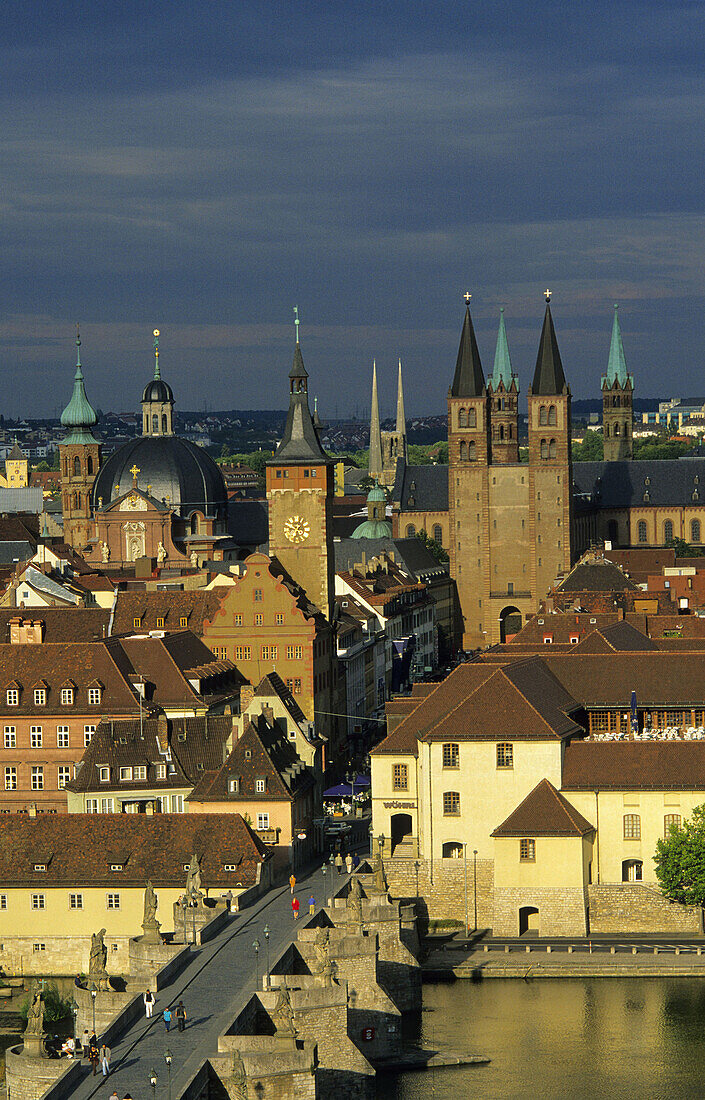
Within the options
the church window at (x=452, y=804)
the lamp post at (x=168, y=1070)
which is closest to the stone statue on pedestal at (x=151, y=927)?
the lamp post at (x=168, y=1070)

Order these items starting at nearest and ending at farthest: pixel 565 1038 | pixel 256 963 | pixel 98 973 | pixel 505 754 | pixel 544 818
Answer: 1. pixel 98 973
2. pixel 256 963
3. pixel 565 1038
4. pixel 544 818
5. pixel 505 754

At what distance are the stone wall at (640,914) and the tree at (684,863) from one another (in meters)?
0.53

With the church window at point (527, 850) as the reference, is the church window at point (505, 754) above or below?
above

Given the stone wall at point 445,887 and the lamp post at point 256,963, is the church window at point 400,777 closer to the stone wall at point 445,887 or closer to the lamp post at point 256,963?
the stone wall at point 445,887

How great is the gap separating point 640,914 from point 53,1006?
77.5ft

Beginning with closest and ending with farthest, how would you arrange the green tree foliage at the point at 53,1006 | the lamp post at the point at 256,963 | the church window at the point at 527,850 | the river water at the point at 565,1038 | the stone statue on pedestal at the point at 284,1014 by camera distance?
the stone statue on pedestal at the point at 284,1014 → the lamp post at the point at 256,963 → the river water at the point at 565,1038 → the green tree foliage at the point at 53,1006 → the church window at the point at 527,850

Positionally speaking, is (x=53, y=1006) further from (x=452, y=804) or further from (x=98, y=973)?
(x=452, y=804)

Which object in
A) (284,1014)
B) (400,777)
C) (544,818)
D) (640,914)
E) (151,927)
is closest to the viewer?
(284,1014)

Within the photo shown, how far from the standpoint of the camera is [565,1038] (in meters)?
75.4

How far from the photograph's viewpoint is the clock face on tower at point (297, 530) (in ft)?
436

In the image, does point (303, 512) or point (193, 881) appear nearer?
point (193, 881)

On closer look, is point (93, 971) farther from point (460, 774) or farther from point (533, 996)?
point (460, 774)

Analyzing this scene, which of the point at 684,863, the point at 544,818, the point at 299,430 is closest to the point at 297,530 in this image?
the point at 299,430

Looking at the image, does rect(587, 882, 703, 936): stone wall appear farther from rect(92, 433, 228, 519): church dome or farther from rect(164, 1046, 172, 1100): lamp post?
rect(92, 433, 228, 519): church dome
